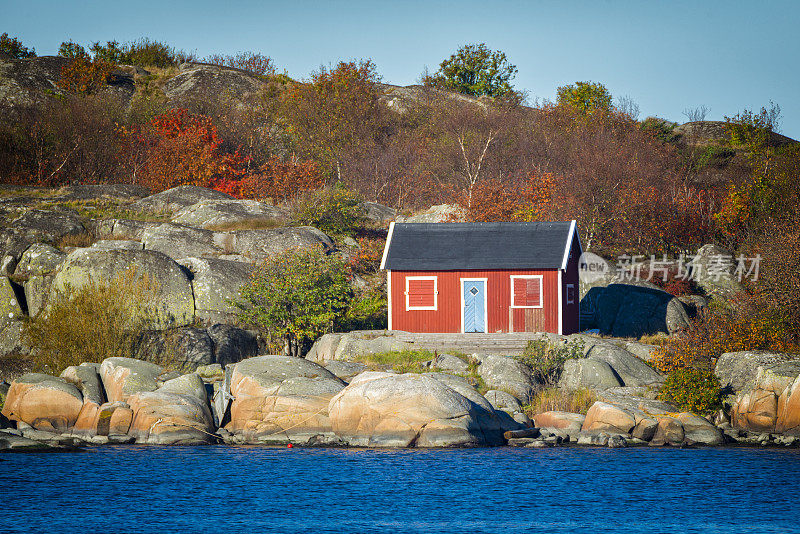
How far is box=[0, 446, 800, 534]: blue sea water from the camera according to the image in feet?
62.2

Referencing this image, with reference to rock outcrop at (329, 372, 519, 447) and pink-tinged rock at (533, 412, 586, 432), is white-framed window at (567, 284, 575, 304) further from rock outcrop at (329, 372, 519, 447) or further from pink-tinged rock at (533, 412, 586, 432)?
rock outcrop at (329, 372, 519, 447)

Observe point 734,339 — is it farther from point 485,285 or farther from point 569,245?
point 485,285

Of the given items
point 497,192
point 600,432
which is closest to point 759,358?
point 600,432

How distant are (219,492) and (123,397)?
950 cm

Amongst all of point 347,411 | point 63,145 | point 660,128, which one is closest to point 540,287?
point 347,411

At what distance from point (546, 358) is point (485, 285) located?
5.31m

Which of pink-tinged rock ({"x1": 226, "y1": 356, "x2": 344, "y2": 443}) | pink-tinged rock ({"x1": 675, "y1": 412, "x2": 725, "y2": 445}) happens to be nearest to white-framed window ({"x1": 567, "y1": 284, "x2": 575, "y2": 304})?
pink-tinged rock ({"x1": 675, "y1": 412, "x2": 725, "y2": 445})

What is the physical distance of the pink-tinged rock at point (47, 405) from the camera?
95.0 ft

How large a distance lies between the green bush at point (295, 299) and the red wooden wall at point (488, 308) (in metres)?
2.38

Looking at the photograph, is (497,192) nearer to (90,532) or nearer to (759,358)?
(759,358)

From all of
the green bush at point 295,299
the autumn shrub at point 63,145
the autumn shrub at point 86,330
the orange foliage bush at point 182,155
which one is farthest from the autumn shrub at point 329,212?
the autumn shrub at point 63,145

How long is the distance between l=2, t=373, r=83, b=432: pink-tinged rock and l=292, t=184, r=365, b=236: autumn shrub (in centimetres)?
1871

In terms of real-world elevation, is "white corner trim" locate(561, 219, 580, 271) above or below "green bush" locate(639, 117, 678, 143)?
below

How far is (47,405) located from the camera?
2895cm
